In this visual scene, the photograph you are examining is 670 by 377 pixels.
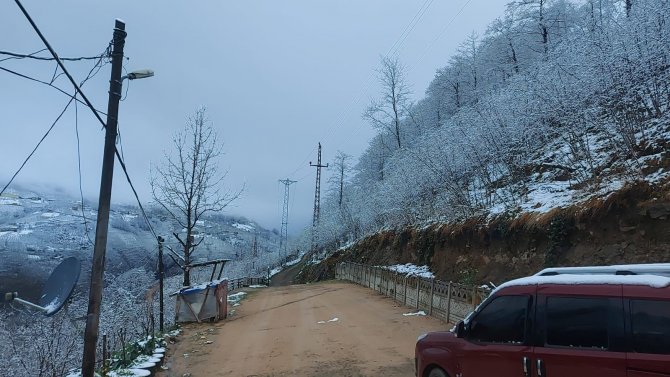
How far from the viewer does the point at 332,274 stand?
4706 cm

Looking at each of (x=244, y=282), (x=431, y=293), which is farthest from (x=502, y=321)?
(x=244, y=282)

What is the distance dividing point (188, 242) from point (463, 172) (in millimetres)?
14565

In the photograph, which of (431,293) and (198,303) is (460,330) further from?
(198,303)

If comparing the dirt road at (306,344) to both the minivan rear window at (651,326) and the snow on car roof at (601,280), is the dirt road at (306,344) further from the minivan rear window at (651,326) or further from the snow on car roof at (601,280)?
the minivan rear window at (651,326)

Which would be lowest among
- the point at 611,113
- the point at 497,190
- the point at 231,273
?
the point at 231,273

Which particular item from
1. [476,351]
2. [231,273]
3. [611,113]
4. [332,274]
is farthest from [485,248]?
[231,273]

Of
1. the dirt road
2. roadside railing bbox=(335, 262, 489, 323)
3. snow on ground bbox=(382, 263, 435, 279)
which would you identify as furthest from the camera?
snow on ground bbox=(382, 263, 435, 279)

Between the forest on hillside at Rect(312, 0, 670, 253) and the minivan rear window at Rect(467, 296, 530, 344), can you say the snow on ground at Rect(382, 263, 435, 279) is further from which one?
the minivan rear window at Rect(467, 296, 530, 344)

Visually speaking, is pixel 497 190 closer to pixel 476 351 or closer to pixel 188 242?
pixel 188 242

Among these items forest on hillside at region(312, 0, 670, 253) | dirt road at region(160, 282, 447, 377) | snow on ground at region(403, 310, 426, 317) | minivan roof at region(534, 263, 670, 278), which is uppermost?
forest on hillside at region(312, 0, 670, 253)

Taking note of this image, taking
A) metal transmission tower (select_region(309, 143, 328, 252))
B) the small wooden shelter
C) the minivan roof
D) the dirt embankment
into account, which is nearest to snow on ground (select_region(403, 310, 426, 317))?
the dirt embankment

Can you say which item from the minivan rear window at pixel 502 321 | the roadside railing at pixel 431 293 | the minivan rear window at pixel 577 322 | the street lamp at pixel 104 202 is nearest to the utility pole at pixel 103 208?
the street lamp at pixel 104 202

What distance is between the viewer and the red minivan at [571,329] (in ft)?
12.3

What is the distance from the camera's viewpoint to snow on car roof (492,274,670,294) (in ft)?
12.5
